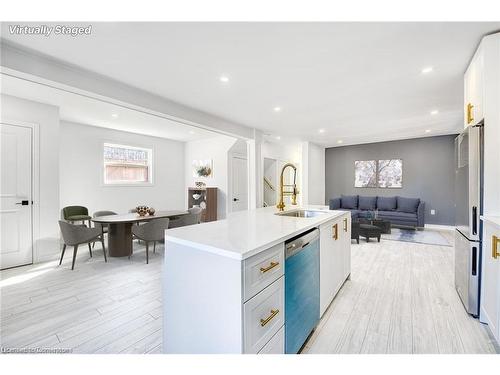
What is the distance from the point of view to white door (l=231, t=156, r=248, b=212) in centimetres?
641

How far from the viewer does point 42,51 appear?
83.7 inches

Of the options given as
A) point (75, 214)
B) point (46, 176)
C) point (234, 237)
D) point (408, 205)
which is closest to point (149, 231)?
point (46, 176)

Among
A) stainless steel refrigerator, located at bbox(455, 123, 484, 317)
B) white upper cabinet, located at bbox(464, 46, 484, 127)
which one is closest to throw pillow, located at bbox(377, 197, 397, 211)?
stainless steel refrigerator, located at bbox(455, 123, 484, 317)

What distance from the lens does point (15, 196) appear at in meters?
3.29

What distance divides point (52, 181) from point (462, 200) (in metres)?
5.36

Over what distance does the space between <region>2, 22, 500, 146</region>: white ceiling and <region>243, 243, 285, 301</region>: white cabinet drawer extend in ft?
5.59

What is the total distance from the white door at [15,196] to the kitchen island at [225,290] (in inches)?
133

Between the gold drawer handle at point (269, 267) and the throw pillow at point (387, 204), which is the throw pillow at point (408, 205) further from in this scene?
the gold drawer handle at point (269, 267)

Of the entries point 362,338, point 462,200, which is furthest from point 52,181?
point 462,200

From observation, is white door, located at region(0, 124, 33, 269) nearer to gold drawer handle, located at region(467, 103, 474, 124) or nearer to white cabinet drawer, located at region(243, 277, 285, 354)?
white cabinet drawer, located at region(243, 277, 285, 354)

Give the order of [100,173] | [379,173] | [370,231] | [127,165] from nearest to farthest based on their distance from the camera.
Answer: [370,231]
[100,173]
[127,165]
[379,173]

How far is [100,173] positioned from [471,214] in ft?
19.8

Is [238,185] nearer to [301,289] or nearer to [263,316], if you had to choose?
[301,289]
